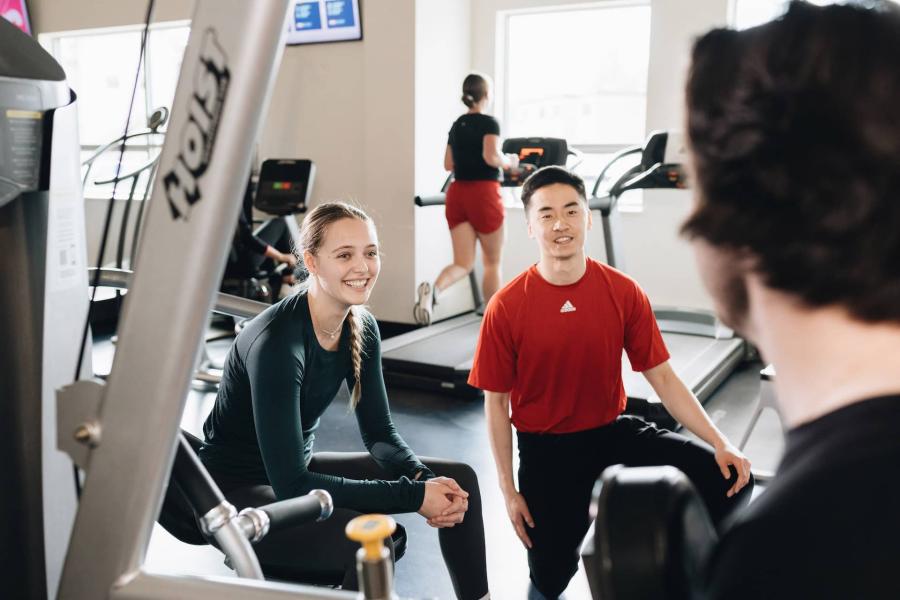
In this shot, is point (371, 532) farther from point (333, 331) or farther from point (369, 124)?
point (369, 124)

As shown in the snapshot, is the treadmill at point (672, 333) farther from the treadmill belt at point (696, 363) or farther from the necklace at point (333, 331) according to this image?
the necklace at point (333, 331)

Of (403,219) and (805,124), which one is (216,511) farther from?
(403,219)

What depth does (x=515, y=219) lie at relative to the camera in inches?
247

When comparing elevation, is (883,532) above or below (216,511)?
above

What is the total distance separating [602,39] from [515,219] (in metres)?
1.42

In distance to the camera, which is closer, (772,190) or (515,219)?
(772,190)

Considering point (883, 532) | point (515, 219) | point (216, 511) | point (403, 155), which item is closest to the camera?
point (883, 532)

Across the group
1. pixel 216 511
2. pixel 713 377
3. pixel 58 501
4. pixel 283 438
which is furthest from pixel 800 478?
pixel 713 377

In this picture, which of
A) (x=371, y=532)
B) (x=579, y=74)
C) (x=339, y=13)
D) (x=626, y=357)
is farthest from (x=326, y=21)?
(x=371, y=532)

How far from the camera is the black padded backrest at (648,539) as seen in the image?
600 mm

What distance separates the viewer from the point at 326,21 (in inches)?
219

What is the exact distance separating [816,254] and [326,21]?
545 centimetres

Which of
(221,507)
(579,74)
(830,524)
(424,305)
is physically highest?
(579,74)

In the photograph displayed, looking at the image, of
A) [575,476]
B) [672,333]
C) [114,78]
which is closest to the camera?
[575,476]
